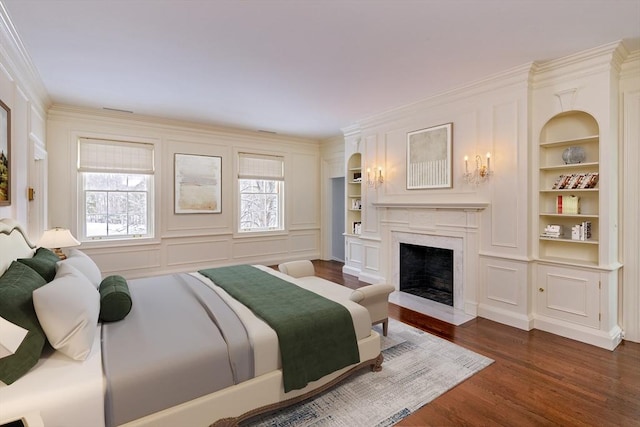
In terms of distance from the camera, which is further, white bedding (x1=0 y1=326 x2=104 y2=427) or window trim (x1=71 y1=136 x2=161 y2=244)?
window trim (x1=71 y1=136 x2=161 y2=244)

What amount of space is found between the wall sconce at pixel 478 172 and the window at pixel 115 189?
5.00m

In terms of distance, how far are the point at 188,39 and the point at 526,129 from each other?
3575mm

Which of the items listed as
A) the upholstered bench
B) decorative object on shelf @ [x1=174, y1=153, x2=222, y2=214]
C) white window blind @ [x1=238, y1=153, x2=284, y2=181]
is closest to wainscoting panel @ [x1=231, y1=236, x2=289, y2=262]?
decorative object on shelf @ [x1=174, y1=153, x2=222, y2=214]

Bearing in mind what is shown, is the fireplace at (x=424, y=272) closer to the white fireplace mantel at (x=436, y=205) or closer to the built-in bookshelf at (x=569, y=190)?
the white fireplace mantel at (x=436, y=205)

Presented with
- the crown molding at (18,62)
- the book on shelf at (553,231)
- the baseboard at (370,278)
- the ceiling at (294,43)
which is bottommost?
the baseboard at (370,278)

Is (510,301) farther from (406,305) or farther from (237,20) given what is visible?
(237,20)

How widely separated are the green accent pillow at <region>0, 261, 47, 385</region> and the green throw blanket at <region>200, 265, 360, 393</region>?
1230mm

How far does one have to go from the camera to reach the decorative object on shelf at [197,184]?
5.64m

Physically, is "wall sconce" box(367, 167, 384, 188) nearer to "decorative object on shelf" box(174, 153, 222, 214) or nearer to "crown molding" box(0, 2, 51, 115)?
"decorative object on shelf" box(174, 153, 222, 214)

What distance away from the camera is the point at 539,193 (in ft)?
11.3

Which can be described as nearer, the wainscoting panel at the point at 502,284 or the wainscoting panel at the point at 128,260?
the wainscoting panel at the point at 502,284

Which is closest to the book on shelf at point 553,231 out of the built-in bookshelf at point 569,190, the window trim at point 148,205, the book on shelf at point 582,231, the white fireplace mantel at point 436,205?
the built-in bookshelf at point 569,190

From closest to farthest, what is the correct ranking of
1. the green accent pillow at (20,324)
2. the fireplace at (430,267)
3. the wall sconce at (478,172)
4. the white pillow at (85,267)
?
the green accent pillow at (20,324) < the white pillow at (85,267) < the wall sconce at (478,172) < the fireplace at (430,267)

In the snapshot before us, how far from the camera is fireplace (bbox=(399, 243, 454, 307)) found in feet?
14.9
